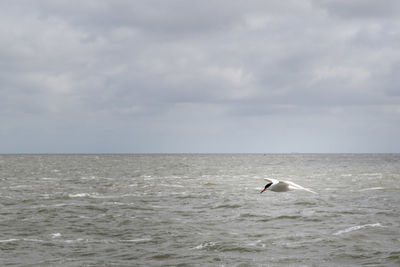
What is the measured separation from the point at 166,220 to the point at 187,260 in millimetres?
8884

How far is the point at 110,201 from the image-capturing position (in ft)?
114

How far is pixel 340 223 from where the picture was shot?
24141mm

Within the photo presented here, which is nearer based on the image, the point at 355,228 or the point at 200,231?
the point at 200,231

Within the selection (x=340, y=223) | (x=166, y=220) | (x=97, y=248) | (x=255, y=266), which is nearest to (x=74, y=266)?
(x=97, y=248)

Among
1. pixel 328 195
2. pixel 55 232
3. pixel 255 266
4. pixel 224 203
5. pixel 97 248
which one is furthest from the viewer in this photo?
pixel 328 195

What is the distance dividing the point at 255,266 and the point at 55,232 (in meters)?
10.7

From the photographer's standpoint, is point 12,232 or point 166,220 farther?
point 166,220

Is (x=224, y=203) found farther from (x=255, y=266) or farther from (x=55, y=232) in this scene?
(x=255, y=266)

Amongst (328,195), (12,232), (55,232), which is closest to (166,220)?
(55,232)

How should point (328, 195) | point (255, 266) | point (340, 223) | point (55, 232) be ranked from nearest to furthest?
point (255, 266) < point (55, 232) < point (340, 223) < point (328, 195)

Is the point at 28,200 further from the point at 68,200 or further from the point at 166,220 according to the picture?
the point at 166,220

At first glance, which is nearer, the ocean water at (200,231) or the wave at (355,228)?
the ocean water at (200,231)

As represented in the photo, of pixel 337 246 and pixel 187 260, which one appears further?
pixel 337 246

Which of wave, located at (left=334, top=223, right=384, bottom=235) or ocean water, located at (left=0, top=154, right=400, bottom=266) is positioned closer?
ocean water, located at (left=0, top=154, right=400, bottom=266)
